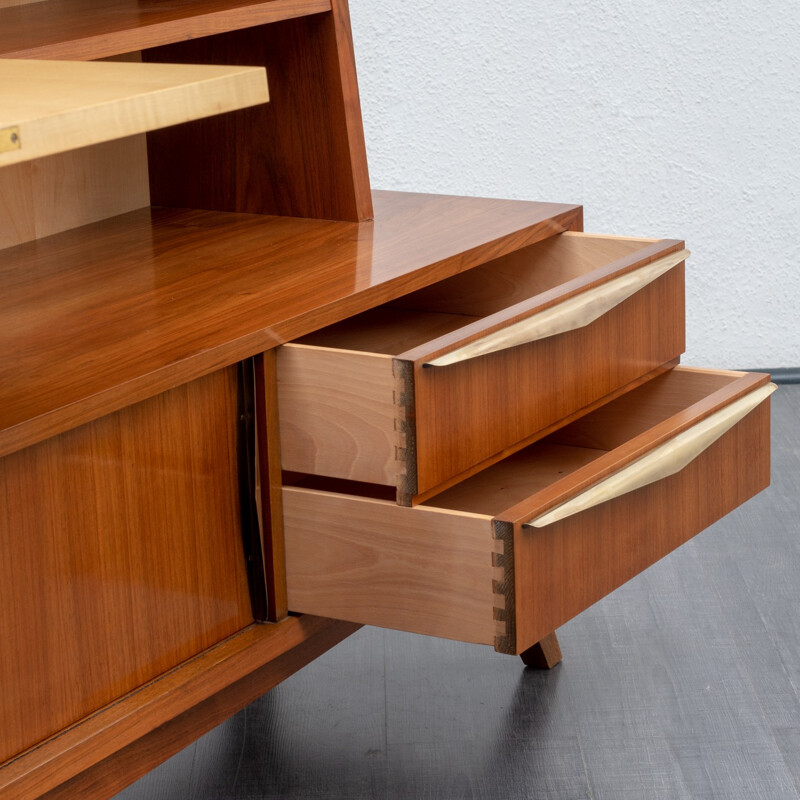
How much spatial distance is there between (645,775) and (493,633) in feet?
1.46

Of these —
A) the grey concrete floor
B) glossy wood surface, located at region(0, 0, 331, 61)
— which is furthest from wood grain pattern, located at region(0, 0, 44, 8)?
the grey concrete floor

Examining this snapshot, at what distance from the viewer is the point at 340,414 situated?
3.76 feet

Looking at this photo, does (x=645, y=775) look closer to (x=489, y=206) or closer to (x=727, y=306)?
(x=489, y=206)

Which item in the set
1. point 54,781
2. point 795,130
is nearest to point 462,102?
point 795,130

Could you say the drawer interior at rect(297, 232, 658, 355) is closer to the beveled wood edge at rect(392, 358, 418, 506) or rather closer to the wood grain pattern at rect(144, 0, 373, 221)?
the wood grain pattern at rect(144, 0, 373, 221)

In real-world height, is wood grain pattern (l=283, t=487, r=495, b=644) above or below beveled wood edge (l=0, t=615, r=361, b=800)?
above

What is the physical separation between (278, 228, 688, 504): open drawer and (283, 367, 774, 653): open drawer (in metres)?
0.05

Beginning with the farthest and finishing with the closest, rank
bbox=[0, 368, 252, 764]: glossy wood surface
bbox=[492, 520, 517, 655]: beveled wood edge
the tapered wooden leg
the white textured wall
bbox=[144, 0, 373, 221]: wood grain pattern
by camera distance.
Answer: the white textured wall < the tapered wooden leg < bbox=[144, 0, 373, 221]: wood grain pattern < bbox=[492, 520, 517, 655]: beveled wood edge < bbox=[0, 368, 252, 764]: glossy wood surface

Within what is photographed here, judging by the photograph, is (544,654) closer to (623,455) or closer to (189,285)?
(623,455)

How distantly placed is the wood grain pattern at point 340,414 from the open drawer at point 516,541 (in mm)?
29

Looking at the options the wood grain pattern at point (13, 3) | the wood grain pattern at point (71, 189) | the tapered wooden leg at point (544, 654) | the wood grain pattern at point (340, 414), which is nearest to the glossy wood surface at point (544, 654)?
the tapered wooden leg at point (544, 654)

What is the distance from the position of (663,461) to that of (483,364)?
→ 0.68ft

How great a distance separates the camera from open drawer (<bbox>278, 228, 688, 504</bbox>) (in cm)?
112

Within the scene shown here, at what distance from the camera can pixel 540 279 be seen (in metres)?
1.56
